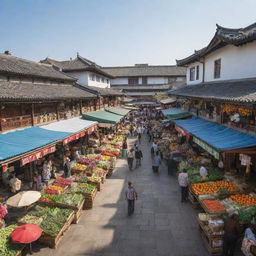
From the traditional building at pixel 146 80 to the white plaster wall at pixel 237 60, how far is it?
3037 cm

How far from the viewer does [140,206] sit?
10.7 m

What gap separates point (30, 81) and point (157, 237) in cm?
1354

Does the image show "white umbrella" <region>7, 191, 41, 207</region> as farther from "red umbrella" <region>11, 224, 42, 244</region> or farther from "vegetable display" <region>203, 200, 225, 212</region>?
"vegetable display" <region>203, 200, 225, 212</region>

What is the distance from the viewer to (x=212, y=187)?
32.8 ft

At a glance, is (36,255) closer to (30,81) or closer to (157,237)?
(157,237)

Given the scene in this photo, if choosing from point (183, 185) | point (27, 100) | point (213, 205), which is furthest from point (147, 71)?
point (213, 205)

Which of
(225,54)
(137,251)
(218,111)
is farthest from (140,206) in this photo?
(225,54)

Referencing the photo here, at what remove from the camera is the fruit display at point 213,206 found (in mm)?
8258

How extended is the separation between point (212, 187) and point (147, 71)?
42.9 metres

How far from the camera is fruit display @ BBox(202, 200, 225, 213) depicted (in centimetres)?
826

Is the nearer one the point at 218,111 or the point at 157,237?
the point at 157,237

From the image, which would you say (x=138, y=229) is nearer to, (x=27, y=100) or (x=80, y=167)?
(x=80, y=167)

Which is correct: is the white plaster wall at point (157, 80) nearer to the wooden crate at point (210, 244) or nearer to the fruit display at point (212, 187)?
the fruit display at point (212, 187)

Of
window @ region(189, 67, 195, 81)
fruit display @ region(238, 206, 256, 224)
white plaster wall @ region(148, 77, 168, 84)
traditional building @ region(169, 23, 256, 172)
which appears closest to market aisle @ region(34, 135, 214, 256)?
fruit display @ region(238, 206, 256, 224)
